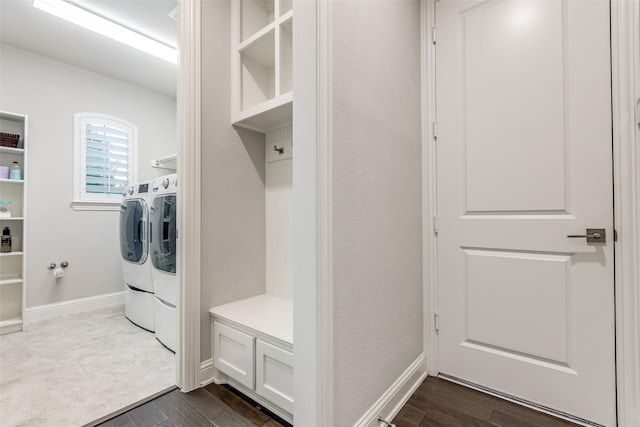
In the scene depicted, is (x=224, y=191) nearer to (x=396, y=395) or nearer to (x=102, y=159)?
(x=396, y=395)

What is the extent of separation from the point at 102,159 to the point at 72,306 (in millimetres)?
1708

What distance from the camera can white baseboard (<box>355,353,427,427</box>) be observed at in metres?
1.25

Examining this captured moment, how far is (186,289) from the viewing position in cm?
165

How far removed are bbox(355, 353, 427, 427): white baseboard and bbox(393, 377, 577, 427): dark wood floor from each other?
0.10 feet

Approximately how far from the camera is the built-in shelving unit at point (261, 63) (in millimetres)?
1716

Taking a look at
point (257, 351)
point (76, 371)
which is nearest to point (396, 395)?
point (257, 351)

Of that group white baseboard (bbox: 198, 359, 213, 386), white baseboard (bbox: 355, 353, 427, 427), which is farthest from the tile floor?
white baseboard (bbox: 355, 353, 427, 427)

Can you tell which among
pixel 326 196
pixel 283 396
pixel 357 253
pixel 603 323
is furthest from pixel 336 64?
pixel 603 323

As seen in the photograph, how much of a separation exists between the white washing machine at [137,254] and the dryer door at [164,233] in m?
0.24

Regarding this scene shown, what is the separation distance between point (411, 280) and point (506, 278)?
0.49 meters

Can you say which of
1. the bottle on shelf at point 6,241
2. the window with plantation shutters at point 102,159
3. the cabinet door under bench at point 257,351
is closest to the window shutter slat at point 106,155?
the window with plantation shutters at point 102,159

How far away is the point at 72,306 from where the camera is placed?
312 cm

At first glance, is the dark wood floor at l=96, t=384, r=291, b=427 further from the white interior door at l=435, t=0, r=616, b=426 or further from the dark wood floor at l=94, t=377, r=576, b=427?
the white interior door at l=435, t=0, r=616, b=426

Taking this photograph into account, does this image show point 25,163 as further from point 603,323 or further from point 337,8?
point 603,323
